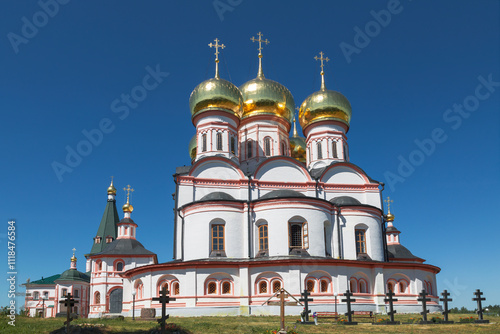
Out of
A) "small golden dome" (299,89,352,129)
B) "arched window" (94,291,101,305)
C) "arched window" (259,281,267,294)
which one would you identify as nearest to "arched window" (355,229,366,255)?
"arched window" (259,281,267,294)

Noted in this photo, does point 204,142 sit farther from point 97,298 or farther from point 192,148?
point 97,298

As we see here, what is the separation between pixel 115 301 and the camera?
108 ft

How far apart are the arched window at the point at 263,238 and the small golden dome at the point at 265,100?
30.8 feet

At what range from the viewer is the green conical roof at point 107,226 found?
137ft

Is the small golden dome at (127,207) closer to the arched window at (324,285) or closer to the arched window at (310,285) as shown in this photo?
the arched window at (310,285)

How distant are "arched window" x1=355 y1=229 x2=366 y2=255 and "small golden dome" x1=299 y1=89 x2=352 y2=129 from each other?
7800 millimetres

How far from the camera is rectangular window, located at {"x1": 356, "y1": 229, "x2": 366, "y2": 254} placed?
25.3 metres

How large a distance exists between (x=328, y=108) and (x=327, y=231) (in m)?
8.62

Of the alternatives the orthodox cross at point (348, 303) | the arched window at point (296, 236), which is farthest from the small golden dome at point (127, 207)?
the orthodox cross at point (348, 303)

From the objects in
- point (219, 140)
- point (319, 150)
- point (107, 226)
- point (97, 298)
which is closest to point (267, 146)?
point (319, 150)

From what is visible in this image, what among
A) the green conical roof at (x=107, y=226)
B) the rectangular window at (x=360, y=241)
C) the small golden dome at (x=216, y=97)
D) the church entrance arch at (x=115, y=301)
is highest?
the small golden dome at (x=216, y=97)

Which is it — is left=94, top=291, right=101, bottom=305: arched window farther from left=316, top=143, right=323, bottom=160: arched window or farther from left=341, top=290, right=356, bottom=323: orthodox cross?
left=341, top=290, right=356, bottom=323: orthodox cross

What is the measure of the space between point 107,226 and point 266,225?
22745mm

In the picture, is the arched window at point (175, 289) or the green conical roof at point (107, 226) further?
the green conical roof at point (107, 226)
